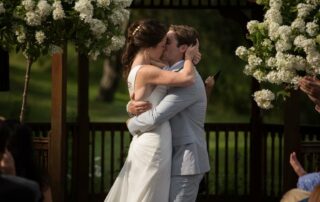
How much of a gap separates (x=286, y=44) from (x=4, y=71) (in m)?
2.81

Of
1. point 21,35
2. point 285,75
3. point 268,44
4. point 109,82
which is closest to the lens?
point 285,75

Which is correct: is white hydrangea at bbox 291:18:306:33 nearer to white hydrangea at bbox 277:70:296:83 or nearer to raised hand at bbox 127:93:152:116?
white hydrangea at bbox 277:70:296:83

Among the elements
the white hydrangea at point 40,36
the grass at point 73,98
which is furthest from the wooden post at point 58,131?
the grass at point 73,98

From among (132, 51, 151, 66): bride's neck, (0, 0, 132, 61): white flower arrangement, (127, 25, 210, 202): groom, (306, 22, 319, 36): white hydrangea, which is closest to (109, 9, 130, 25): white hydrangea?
(0, 0, 132, 61): white flower arrangement

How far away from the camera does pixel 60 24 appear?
30.7ft

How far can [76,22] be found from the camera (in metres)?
9.35

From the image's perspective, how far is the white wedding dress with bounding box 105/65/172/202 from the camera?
8.51m

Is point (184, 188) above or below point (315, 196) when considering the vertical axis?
below

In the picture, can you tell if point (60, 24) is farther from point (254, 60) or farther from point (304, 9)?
point (304, 9)

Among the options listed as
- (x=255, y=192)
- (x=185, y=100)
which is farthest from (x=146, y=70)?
(x=255, y=192)

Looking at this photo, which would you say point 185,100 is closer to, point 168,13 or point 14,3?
point 14,3

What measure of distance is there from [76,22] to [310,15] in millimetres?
1707

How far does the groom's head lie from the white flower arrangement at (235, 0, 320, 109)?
62cm

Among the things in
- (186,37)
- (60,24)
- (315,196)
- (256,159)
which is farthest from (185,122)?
(256,159)
